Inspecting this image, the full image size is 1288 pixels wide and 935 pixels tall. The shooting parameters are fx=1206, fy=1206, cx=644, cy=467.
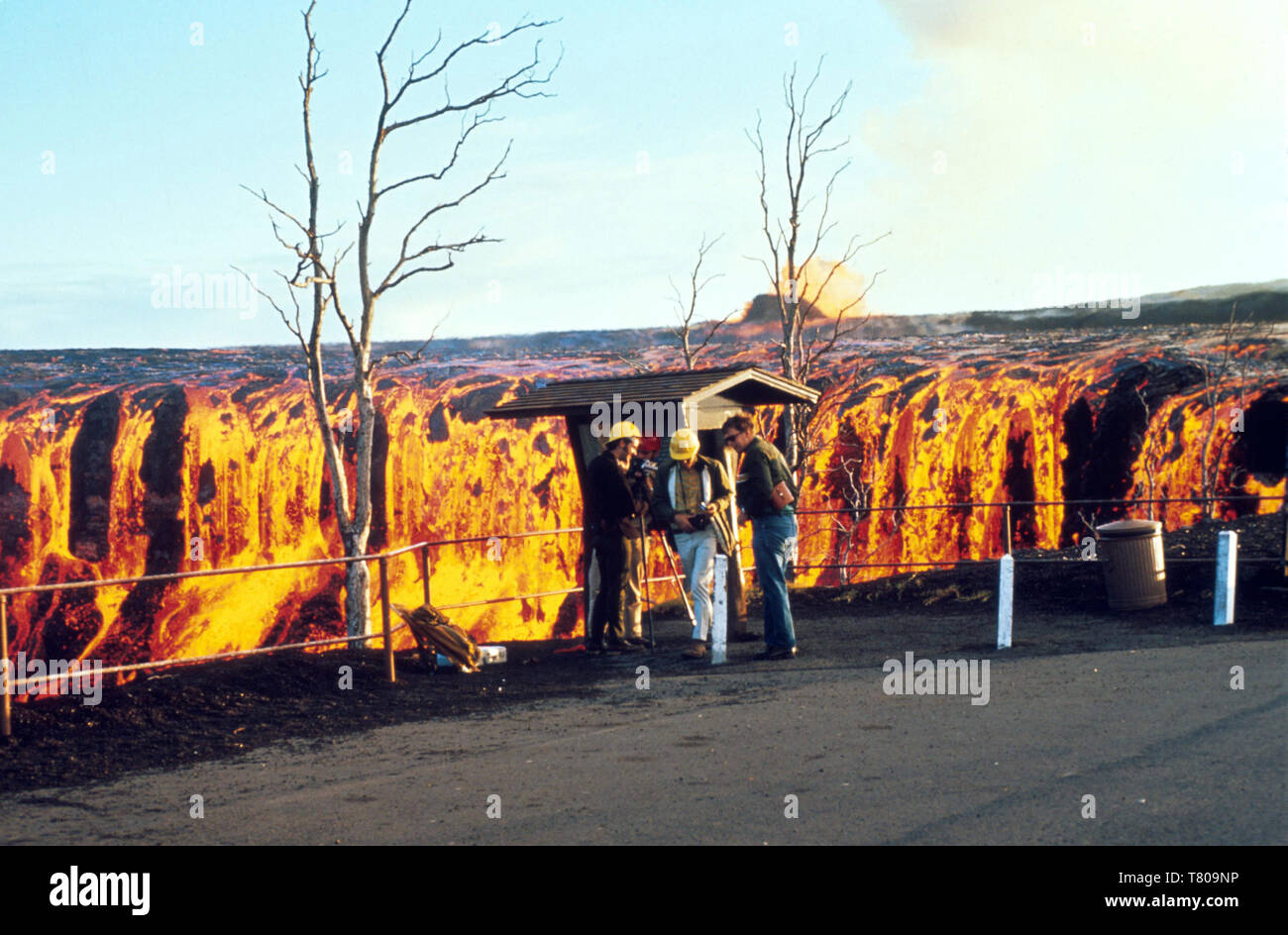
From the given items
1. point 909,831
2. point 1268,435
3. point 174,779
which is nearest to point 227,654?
point 174,779

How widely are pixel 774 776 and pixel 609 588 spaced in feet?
16.6

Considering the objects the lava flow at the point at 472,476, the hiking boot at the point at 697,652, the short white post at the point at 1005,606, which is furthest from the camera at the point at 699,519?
the lava flow at the point at 472,476

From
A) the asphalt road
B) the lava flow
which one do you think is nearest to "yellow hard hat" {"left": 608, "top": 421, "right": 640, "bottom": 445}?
the asphalt road

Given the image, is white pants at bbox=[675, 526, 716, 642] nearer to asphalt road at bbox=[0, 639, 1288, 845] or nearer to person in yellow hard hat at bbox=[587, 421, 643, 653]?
person in yellow hard hat at bbox=[587, 421, 643, 653]

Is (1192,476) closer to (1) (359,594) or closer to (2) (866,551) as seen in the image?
(2) (866,551)

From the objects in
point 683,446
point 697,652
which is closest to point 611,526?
point 683,446

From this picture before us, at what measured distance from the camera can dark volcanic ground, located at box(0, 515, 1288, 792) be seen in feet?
27.3

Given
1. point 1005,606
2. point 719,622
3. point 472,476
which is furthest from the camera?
point 472,476

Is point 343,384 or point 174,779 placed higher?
point 343,384

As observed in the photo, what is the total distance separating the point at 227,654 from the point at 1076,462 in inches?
804

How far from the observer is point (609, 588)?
38.3 ft

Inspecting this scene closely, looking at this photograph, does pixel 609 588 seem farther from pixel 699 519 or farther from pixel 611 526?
pixel 699 519

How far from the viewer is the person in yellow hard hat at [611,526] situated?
1152 cm

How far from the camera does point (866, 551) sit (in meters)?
24.7
